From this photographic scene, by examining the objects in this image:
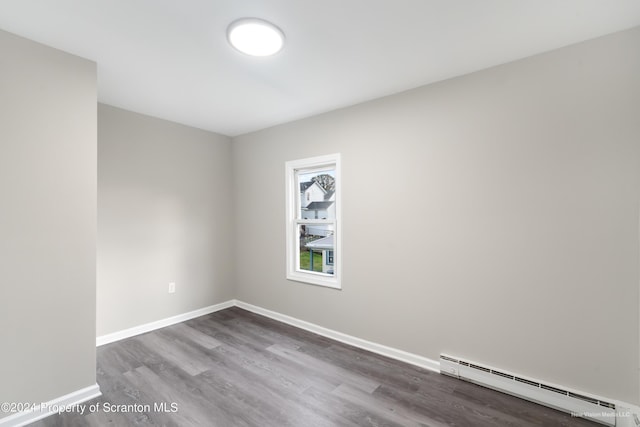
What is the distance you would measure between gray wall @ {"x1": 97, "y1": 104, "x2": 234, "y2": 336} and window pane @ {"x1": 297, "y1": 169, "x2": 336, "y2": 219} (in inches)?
51.2

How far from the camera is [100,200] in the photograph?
2.91 meters

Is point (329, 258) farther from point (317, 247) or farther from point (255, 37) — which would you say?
point (255, 37)

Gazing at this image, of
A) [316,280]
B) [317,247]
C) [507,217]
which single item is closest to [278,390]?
[316,280]

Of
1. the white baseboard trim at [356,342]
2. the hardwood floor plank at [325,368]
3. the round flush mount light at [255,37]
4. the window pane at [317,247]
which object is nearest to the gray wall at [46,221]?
the round flush mount light at [255,37]

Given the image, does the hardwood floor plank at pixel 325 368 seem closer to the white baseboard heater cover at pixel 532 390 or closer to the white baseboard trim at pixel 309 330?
the white baseboard trim at pixel 309 330

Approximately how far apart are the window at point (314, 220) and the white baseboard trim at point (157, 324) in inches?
51.4

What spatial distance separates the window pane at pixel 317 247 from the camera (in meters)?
3.35

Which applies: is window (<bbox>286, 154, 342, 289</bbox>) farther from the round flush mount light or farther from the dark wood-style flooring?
the round flush mount light

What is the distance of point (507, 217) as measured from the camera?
83.7 inches

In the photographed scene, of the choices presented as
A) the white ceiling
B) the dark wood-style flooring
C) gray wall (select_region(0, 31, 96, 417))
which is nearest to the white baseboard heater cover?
the dark wood-style flooring

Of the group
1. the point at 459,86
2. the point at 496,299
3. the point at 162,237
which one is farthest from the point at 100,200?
the point at 496,299

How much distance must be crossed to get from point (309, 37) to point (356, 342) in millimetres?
→ 2791

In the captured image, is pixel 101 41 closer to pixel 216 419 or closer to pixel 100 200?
pixel 100 200

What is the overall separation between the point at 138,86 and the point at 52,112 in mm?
787
